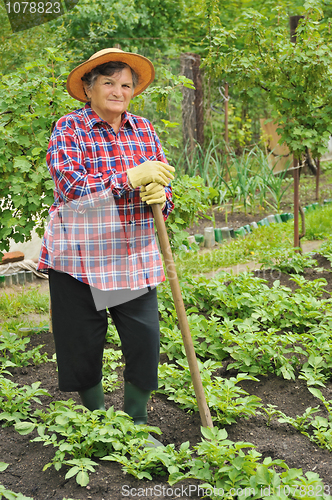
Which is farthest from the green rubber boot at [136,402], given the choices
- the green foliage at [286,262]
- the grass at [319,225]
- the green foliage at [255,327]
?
the grass at [319,225]

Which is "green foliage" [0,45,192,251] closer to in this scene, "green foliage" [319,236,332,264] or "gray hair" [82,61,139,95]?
"gray hair" [82,61,139,95]

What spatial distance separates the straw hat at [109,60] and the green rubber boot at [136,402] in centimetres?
135

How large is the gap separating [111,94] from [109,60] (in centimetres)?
15

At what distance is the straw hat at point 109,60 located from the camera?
6.79ft

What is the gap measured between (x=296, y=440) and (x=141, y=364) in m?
0.80

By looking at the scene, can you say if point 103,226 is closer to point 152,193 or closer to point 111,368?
point 152,193

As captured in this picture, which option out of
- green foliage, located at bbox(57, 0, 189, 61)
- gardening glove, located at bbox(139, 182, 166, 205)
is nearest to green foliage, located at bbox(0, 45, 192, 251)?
gardening glove, located at bbox(139, 182, 166, 205)

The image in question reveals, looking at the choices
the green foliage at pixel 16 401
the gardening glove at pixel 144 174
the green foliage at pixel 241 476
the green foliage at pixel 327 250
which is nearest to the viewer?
the green foliage at pixel 241 476

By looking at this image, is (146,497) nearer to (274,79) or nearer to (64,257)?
(64,257)

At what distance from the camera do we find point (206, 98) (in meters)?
8.23

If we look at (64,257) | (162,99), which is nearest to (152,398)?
(64,257)

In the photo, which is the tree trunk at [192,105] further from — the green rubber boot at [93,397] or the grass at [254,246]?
the green rubber boot at [93,397]

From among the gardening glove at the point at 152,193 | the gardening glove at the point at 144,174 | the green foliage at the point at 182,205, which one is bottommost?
the green foliage at the point at 182,205

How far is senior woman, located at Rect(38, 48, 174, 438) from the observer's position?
1992mm
